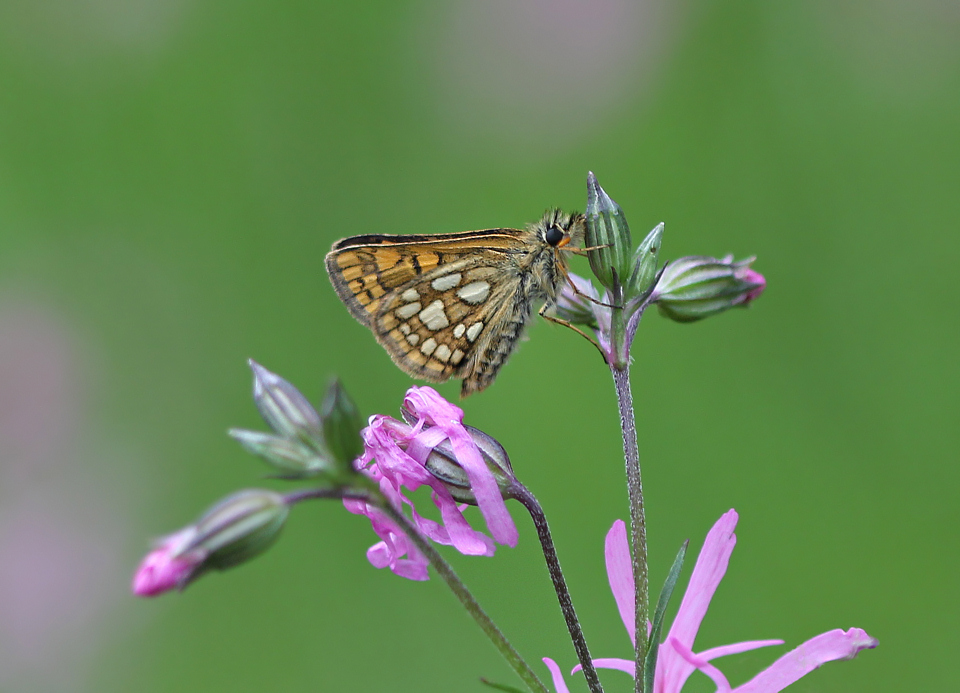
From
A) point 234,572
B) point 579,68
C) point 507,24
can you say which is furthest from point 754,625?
point 507,24

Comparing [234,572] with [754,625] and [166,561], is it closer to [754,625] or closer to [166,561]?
[754,625]

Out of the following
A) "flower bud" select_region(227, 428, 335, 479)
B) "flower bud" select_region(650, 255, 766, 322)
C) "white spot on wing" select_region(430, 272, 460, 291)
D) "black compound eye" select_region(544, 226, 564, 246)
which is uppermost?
"white spot on wing" select_region(430, 272, 460, 291)

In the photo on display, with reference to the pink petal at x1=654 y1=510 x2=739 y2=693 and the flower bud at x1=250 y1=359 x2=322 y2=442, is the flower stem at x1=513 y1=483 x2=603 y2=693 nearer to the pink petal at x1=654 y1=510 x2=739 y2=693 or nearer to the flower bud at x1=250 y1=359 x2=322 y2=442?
the pink petal at x1=654 y1=510 x2=739 y2=693

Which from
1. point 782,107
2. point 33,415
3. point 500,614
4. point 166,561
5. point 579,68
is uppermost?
point 579,68

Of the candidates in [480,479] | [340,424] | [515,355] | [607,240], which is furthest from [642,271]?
[515,355]

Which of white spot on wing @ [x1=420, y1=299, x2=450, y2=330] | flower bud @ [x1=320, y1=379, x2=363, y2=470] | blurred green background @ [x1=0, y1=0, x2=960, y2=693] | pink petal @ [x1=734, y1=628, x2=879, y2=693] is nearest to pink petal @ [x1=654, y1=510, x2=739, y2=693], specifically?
pink petal @ [x1=734, y1=628, x2=879, y2=693]

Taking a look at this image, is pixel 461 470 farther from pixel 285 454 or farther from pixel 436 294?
pixel 436 294
